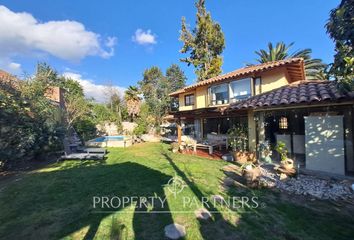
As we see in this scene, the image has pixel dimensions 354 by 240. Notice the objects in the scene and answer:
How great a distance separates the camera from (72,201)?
638 centimetres

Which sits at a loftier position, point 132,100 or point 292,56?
point 292,56

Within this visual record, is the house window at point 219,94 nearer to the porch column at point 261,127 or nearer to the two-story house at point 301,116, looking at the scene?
the two-story house at point 301,116

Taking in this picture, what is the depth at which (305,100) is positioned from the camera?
818 cm

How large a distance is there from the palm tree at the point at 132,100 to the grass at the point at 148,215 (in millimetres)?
29711

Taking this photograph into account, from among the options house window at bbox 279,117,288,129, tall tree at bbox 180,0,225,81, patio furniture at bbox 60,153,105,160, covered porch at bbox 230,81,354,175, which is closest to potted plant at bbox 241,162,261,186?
covered porch at bbox 230,81,354,175

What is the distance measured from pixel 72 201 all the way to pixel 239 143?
31.7 feet

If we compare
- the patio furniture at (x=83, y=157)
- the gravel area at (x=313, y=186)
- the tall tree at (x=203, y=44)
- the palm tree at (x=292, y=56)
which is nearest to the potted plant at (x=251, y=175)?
the gravel area at (x=313, y=186)

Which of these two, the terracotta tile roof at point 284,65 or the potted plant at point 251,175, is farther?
the terracotta tile roof at point 284,65

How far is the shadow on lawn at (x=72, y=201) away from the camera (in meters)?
4.70

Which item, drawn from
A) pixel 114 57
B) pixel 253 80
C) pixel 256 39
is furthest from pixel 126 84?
pixel 253 80

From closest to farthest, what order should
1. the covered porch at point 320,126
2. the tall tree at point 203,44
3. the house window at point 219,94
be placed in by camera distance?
the covered porch at point 320,126
the house window at point 219,94
the tall tree at point 203,44

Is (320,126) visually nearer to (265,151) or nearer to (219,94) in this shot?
(265,151)

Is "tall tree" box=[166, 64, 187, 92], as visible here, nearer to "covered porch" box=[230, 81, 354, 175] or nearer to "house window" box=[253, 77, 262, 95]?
"house window" box=[253, 77, 262, 95]

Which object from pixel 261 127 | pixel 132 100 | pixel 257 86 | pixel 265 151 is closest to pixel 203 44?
pixel 132 100
